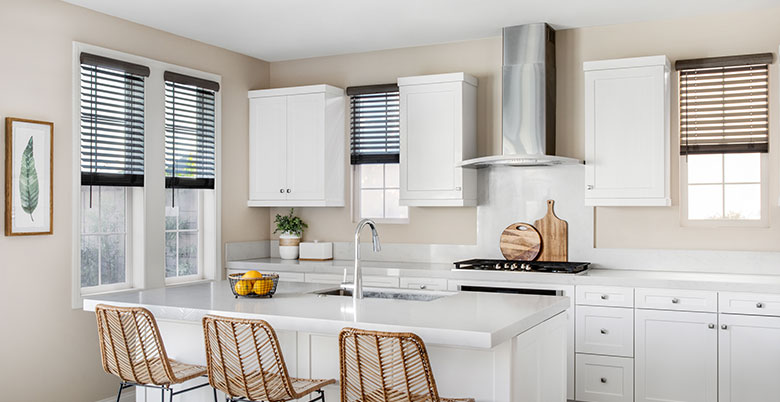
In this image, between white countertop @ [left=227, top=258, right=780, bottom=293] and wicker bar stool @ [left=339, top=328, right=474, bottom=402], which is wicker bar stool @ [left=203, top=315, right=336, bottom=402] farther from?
white countertop @ [left=227, top=258, right=780, bottom=293]

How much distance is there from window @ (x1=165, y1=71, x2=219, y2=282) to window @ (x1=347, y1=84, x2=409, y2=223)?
118 cm

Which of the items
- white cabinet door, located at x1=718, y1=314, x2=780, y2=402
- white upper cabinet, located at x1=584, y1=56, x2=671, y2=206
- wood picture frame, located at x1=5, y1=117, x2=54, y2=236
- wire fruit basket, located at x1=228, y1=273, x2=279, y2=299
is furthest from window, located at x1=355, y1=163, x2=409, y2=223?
white cabinet door, located at x1=718, y1=314, x2=780, y2=402

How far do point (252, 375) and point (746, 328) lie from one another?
289 centimetres

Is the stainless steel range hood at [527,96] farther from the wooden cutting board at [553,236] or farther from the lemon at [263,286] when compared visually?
the lemon at [263,286]

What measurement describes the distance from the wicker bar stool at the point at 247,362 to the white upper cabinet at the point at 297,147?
109 inches

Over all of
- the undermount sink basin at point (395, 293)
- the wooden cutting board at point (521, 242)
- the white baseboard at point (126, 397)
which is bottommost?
the white baseboard at point (126, 397)

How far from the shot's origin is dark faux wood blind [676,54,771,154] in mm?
4598

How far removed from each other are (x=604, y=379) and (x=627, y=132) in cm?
165

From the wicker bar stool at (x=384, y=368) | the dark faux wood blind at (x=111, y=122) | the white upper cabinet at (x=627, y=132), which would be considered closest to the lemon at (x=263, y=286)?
the wicker bar stool at (x=384, y=368)

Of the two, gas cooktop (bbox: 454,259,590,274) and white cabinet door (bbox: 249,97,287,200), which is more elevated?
white cabinet door (bbox: 249,97,287,200)

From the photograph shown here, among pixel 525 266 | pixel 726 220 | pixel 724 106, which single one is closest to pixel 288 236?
pixel 525 266

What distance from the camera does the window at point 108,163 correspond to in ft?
15.0

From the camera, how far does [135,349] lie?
3.20m

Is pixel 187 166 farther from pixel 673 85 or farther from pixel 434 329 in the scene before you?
pixel 673 85
